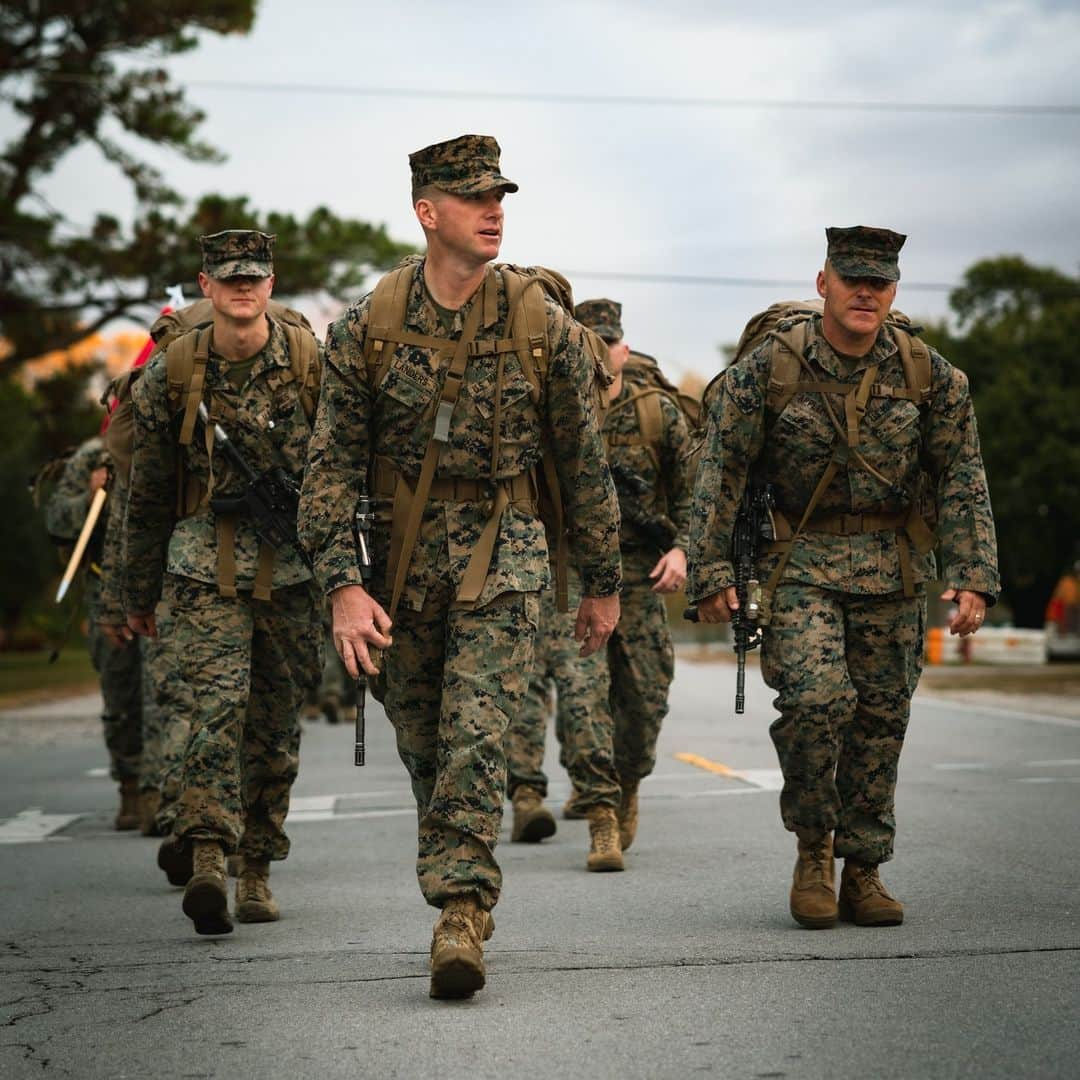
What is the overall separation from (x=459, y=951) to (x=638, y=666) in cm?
403

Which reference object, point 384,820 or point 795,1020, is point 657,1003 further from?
point 384,820

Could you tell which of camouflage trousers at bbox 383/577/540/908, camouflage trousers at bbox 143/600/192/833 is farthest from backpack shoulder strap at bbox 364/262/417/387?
camouflage trousers at bbox 143/600/192/833

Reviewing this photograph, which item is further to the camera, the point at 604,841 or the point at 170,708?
the point at 604,841

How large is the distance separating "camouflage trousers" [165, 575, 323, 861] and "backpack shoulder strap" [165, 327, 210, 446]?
0.57 meters

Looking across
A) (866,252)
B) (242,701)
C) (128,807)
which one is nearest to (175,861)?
(242,701)

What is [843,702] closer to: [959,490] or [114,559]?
[959,490]

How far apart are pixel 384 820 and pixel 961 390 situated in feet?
16.4

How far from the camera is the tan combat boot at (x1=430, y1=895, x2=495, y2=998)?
5215 millimetres

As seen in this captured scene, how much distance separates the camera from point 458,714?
548cm

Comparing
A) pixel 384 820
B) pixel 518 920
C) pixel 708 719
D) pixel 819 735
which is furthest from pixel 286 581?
pixel 708 719

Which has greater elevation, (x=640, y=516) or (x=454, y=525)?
(x=640, y=516)

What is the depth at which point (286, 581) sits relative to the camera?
7.09 metres

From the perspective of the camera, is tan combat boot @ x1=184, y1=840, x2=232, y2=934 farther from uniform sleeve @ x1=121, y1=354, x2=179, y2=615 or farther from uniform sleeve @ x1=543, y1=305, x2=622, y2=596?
uniform sleeve @ x1=543, y1=305, x2=622, y2=596

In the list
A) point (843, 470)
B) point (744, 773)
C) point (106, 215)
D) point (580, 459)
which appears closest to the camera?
point (580, 459)
